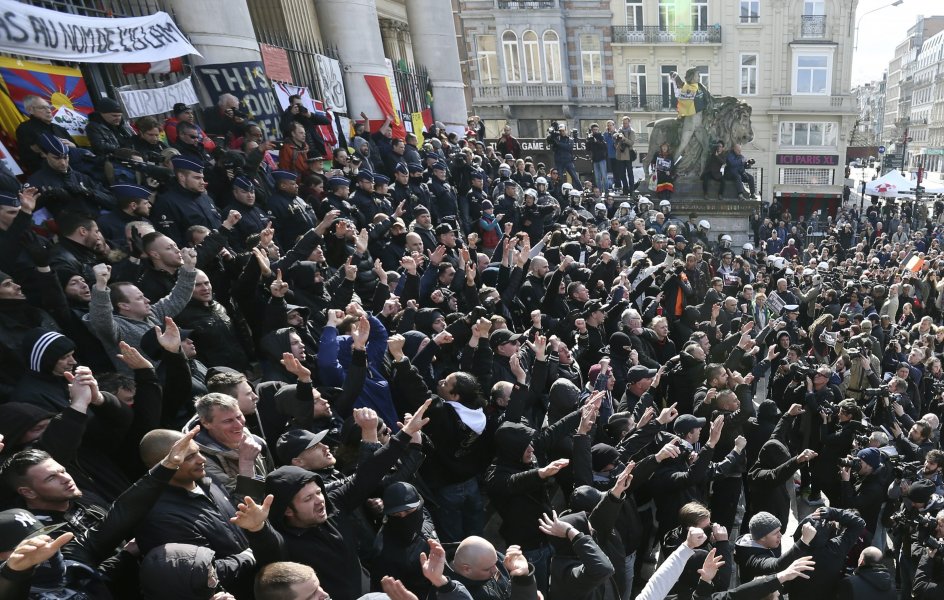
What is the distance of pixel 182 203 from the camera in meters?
5.89

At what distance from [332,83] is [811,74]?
91.4 feet

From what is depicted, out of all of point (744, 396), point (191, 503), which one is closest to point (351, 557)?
point (191, 503)

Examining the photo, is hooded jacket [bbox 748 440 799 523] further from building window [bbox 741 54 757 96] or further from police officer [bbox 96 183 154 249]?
building window [bbox 741 54 757 96]

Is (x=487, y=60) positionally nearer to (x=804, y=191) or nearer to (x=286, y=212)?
(x=804, y=191)

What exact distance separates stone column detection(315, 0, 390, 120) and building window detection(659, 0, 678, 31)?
21729mm

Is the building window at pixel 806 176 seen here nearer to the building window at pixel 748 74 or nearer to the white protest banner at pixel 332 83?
the building window at pixel 748 74

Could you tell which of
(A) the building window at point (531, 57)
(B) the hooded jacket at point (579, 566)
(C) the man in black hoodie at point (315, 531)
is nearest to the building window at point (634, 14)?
(A) the building window at point (531, 57)

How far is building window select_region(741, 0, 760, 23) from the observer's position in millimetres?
30641

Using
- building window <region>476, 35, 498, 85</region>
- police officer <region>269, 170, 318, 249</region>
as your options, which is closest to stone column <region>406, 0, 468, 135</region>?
police officer <region>269, 170, 318, 249</region>

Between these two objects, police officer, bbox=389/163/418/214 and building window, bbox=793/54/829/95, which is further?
building window, bbox=793/54/829/95

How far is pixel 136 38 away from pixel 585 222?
9.12 metres

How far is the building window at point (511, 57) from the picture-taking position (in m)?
31.6

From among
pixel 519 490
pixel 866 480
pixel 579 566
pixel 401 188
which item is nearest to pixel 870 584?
pixel 866 480

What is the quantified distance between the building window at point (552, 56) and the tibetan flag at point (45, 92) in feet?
90.4
